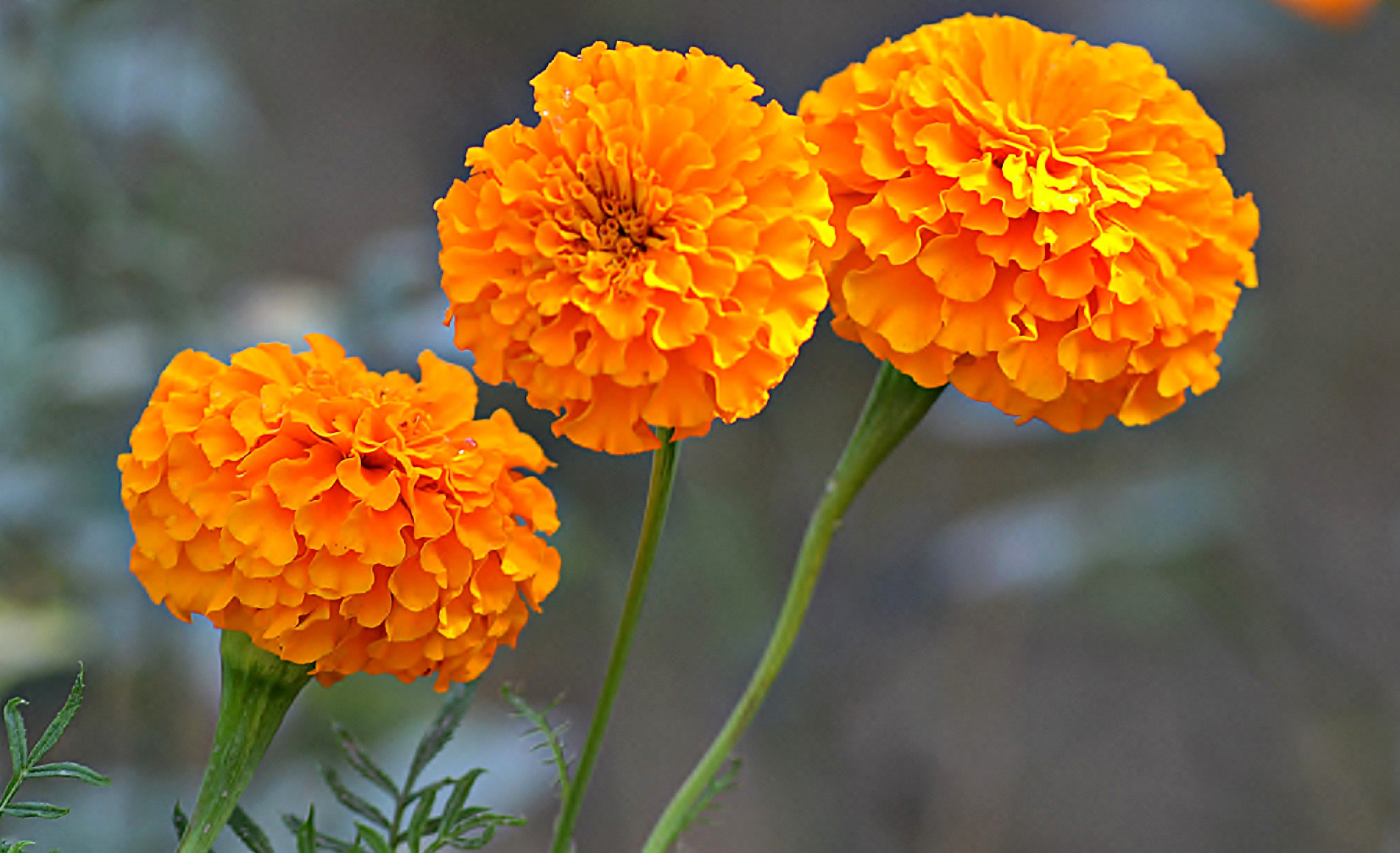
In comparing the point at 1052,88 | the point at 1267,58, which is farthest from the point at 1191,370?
the point at 1267,58

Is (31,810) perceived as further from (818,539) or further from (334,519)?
(818,539)

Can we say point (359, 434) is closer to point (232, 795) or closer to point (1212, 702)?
point (232, 795)

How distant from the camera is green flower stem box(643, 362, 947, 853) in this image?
1.84ft

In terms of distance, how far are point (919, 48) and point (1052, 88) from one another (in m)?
0.06

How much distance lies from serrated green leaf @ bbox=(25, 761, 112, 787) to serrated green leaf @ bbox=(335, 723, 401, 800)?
94 mm

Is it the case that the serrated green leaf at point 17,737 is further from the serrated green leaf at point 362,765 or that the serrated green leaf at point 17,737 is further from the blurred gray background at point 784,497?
the blurred gray background at point 784,497

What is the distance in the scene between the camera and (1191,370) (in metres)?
0.57

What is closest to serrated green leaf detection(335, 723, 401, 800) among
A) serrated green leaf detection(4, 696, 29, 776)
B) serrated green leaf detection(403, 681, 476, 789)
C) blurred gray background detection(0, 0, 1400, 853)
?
serrated green leaf detection(403, 681, 476, 789)

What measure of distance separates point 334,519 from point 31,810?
0.15 metres

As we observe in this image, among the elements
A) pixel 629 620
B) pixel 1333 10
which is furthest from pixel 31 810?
pixel 1333 10

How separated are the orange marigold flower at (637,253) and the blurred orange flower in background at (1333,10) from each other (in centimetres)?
98

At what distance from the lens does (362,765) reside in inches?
22.3

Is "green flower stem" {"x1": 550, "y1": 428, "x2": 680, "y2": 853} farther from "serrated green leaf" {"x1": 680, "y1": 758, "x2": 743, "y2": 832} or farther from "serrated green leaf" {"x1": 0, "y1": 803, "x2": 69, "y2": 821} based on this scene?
"serrated green leaf" {"x1": 0, "y1": 803, "x2": 69, "y2": 821}

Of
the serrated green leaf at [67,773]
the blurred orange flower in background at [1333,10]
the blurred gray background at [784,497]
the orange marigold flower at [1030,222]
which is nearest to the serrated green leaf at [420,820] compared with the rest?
the serrated green leaf at [67,773]
